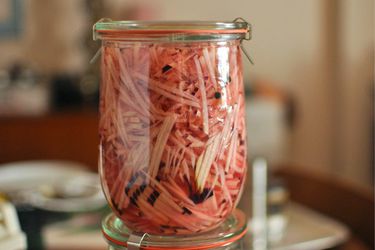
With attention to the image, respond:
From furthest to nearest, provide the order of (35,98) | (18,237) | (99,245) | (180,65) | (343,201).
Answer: (35,98) → (343,201) → (99,245) → (18,237) → (180,65)

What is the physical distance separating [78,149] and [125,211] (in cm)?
180

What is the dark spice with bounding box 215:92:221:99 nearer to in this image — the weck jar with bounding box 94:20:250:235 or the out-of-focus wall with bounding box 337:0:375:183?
the weck jar with bounding box 94:20:250:235

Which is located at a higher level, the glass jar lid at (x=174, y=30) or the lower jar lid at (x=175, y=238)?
the glass jar lid at (x=174, y=30)

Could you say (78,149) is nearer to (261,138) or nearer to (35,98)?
(35,98)

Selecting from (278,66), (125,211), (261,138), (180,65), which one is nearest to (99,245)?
(125,211)

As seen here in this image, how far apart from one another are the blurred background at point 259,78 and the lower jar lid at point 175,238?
1.58 meters

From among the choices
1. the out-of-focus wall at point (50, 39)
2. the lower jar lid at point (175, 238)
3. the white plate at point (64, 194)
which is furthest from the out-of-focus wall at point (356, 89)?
the lower jar lid at point (175, 238)

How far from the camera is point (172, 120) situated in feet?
1.83

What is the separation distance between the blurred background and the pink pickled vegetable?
1.63 metres

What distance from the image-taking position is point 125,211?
598 mm

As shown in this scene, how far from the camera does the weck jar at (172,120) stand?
0.56 meters

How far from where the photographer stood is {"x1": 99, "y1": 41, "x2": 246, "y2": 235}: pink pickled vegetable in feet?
1.83

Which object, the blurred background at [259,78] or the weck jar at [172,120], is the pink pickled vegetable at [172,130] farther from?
the blurred background at [259,78]

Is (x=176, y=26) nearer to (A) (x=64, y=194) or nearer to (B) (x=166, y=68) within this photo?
(B) (x=166, y=68)
